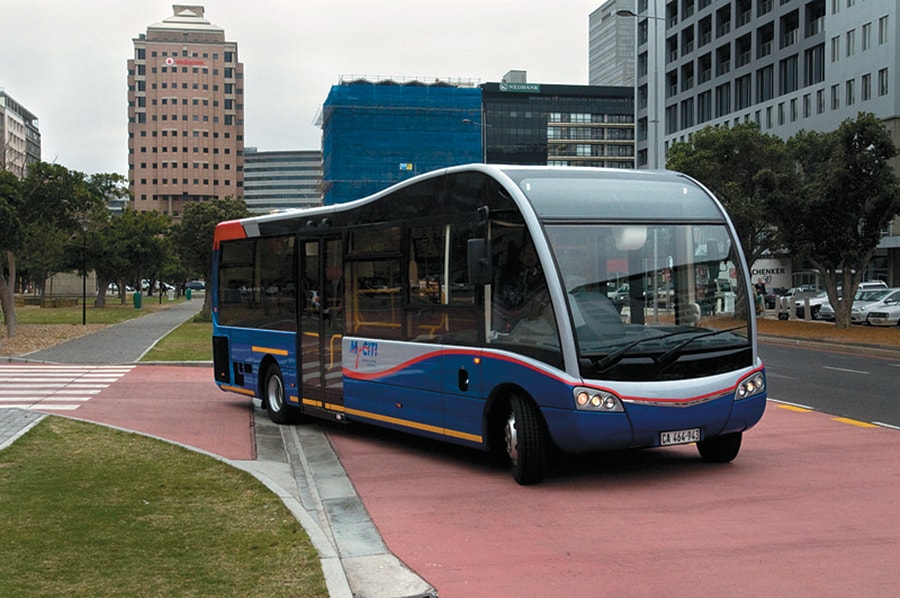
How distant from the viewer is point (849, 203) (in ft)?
106

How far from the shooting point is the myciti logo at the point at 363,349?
11375mm

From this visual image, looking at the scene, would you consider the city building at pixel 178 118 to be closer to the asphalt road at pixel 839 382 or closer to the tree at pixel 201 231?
the tree at pixel 201 231

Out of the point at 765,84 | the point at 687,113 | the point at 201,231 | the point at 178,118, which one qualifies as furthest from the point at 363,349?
the point at 178,118

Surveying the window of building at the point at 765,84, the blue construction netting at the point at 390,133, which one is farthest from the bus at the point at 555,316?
the blue construction netting at the point at 390,133

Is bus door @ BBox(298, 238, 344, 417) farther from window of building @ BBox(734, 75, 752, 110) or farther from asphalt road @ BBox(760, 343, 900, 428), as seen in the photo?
window of building @ BBox(734, 75, 752, 110)

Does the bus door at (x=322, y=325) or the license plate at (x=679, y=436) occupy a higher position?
the bus door at (x=322, y=325)

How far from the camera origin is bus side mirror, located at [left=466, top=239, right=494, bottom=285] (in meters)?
9.09

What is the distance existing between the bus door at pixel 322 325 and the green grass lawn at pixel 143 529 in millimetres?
2448

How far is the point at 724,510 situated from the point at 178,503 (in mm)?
4332

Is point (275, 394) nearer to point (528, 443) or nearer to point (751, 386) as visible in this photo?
point (528, 443)

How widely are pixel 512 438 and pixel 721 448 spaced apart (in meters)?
2.22

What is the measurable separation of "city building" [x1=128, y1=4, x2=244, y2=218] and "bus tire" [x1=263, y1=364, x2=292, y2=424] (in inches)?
6342

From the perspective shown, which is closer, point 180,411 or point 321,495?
point 321,495

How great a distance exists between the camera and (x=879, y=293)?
41.0 m
